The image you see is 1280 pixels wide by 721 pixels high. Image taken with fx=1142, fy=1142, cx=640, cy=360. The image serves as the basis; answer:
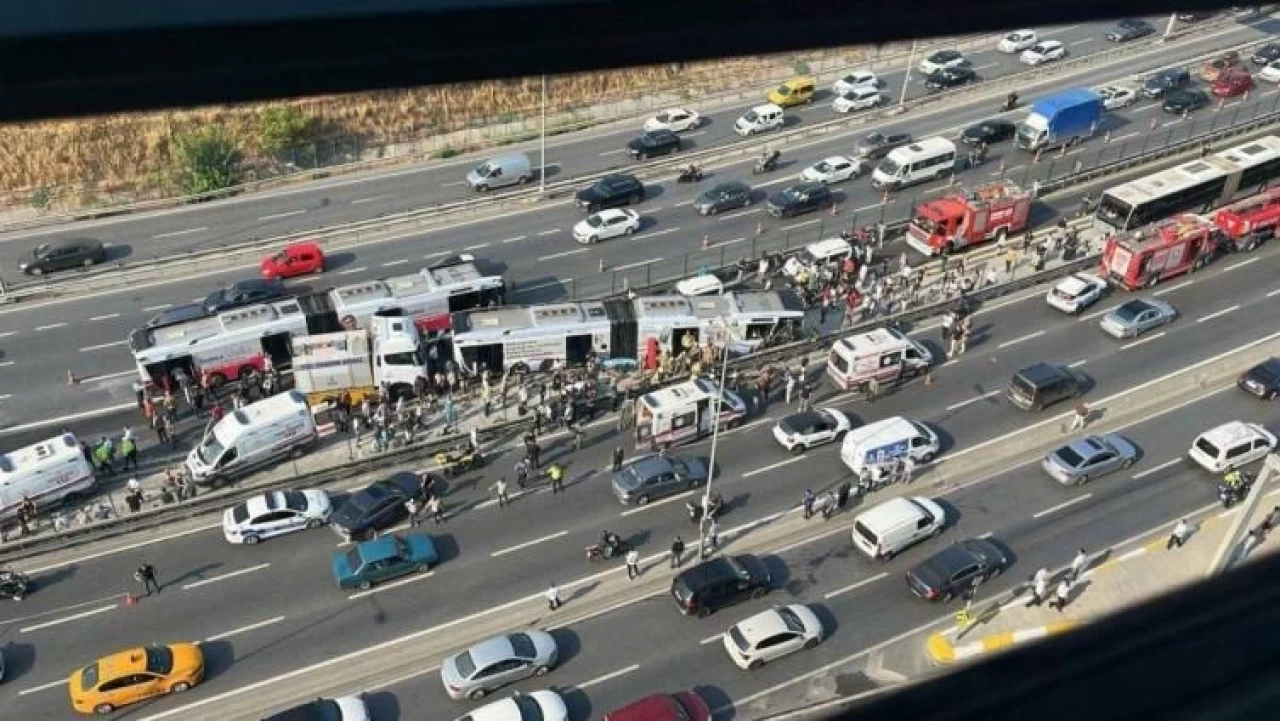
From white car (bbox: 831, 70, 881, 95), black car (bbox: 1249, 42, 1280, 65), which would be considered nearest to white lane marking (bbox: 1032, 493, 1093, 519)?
white car (bbox: 831, 70, 881, 95)

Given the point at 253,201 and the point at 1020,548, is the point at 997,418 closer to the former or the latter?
the point at 1020,548

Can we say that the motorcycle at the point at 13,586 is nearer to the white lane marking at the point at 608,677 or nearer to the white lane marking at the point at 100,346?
the white lane marking at the point at 100,346

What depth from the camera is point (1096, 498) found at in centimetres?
2756

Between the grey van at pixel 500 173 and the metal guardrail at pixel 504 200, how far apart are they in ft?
3.04

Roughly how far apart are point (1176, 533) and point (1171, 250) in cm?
1311

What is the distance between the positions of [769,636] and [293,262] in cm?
2124

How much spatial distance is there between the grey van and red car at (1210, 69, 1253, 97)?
29.1 m

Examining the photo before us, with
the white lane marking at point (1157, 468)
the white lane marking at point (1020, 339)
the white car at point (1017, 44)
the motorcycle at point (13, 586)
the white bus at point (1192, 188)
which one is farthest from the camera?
the white car at point (1017, 44)

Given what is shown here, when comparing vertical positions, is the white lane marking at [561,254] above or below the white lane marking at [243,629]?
above

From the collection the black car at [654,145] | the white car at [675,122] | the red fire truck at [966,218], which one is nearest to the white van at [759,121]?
the white car at [675,122]

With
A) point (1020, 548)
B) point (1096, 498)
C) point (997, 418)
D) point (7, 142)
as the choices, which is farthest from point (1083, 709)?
point (7, 142)

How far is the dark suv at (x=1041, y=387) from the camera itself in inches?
1185

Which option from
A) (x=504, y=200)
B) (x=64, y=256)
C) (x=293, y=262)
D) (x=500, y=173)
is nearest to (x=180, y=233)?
(x=64, y=256)

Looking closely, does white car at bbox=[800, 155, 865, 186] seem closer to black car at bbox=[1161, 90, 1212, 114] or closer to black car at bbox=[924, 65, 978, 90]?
black car at bbox=[924, 65, 978, 90]
